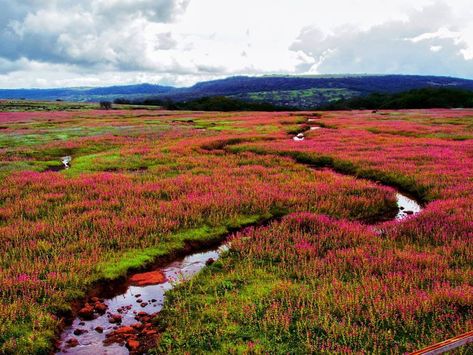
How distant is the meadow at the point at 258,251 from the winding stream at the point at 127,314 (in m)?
0.33

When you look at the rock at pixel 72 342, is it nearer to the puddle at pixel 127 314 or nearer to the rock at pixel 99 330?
the puddle at pixel 127 314

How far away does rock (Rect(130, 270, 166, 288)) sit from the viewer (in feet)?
29.6

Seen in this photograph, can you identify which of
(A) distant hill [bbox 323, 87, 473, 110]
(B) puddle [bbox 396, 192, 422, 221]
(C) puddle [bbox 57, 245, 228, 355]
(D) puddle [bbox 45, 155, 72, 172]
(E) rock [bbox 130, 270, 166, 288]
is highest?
(A) distant hill [bbox 323, 87, 473, 110]

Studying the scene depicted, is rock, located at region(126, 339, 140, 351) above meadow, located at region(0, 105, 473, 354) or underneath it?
underneath

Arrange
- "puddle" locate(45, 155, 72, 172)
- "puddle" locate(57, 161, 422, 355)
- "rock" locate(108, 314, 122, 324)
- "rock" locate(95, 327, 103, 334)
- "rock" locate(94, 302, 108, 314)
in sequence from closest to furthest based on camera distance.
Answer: "puddle" locate(57, 161, 422, 355), "rock" locate(95, 327, 103, 334), "rock" locate(108, 314, 122, 324), "rock" locate(94, 302, 108, 314), "puddle" locate(45, 155, 72, 172)

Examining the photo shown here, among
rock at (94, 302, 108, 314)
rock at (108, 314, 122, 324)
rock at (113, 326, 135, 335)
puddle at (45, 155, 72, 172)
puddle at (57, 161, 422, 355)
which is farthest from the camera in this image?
puddle at (45, 155, 72, 172)

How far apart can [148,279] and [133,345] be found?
108 inches

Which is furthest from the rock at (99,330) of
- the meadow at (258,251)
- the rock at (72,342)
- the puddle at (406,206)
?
the puddle at (406,206)

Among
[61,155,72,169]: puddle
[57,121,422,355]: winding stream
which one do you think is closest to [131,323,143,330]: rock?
[57,121,422,355]: winding stream

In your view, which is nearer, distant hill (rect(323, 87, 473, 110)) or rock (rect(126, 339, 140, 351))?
rock (rect(126, 339, 140, 351))

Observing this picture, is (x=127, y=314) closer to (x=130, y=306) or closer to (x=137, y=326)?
(x=130, y=306)

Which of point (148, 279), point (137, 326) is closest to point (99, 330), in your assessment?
point (137, 326)

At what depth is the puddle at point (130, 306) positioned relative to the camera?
6.67 metres

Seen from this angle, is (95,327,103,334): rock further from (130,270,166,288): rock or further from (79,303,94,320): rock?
(130,270,166,288): rock
